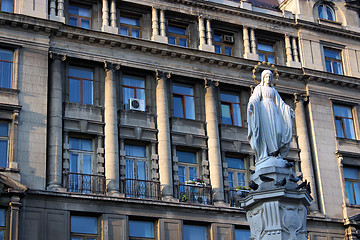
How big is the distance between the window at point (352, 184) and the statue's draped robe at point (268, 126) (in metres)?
19.3

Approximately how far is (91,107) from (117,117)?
1.33 metres

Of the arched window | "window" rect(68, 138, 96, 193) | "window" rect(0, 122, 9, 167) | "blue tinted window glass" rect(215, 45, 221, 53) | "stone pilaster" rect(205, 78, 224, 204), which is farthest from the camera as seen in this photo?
the arched window

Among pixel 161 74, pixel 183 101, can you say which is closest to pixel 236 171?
pixel 183 101

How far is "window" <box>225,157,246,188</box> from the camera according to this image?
109 feet

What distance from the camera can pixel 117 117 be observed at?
1244 inches

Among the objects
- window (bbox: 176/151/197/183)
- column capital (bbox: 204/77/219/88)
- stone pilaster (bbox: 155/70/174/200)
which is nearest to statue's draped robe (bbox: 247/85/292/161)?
stone pilaster (bbox: 155/70/174/200)

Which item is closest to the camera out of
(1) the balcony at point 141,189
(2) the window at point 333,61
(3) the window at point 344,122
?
(1) the balcony at point 141,189

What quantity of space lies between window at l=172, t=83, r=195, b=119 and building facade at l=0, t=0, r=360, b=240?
0.06 metres

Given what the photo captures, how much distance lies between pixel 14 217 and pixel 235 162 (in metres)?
12.0

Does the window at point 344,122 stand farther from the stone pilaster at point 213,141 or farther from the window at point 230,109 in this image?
the stone pilaster at point 213,141

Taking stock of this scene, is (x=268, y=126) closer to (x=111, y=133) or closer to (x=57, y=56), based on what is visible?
(x=111, y=133)

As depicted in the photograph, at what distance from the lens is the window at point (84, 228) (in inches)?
1124

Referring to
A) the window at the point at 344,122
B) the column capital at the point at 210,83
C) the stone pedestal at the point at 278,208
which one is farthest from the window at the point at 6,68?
the window at the point at 344,122

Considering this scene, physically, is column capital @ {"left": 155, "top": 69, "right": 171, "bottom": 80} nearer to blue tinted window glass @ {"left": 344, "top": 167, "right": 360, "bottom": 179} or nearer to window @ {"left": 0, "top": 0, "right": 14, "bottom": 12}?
window @ {"left": 0, "top": 0, "right": 14, "bottom": 12}
